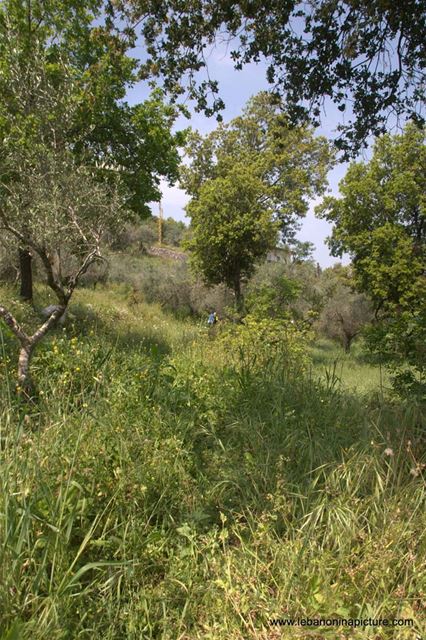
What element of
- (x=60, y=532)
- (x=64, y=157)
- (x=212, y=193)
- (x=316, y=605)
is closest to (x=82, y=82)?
(x=64, y=157)

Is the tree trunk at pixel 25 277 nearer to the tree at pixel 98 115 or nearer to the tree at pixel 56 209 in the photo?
the tree at pixel 98 115

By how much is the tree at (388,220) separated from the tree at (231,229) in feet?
18.1

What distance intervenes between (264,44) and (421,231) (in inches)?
609

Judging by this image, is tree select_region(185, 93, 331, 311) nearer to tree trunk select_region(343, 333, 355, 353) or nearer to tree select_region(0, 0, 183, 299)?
tree select_region(0, 0, 183, 299)

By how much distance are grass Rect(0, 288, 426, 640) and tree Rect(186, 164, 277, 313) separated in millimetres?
10607

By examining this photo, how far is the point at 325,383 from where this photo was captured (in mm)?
4293

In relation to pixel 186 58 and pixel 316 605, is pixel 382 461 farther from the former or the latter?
pixel 186 58

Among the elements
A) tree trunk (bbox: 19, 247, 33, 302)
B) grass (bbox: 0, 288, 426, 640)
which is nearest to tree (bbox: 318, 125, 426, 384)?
tree trunk (bbox: 19, 247, 33, 302)

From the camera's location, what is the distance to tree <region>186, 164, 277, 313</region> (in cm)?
1344

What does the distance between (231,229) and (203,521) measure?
11.9m

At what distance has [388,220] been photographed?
1747 cm

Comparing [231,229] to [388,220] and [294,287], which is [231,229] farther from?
[388,220]

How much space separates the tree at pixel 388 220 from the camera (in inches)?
643

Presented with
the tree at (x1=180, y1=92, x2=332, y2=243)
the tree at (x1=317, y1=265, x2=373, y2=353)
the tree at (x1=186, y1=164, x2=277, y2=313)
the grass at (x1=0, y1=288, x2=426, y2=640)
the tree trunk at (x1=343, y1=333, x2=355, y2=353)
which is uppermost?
the tree at (x1=180, y1=92, x2=332, y2=243)
